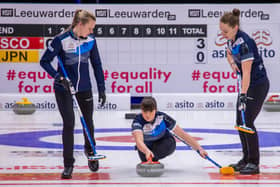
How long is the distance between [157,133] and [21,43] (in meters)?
7.65

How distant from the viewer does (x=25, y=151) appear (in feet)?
26.7

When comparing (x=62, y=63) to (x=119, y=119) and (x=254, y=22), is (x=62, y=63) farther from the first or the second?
(x=254, y=22)

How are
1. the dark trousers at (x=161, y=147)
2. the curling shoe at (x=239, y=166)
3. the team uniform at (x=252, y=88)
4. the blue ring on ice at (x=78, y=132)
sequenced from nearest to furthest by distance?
the team uniform at (x=252, y=88) < the curling shoe at (x=239, y=166) < the dark trousers at (x=161, y=147) < the blue ring on ice at (x=78, y=132)

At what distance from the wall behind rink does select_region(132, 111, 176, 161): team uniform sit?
23.1ft

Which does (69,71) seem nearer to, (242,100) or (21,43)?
(242,100)

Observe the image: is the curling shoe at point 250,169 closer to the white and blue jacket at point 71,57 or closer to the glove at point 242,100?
the glove at point 242,100

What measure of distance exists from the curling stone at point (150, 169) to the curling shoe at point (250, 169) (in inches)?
31.2

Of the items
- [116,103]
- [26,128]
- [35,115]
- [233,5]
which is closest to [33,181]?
[26,128]

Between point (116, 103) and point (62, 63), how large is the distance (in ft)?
24.4

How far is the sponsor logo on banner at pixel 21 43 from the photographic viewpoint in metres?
13.8

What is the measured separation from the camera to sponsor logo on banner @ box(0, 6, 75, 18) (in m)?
13.8

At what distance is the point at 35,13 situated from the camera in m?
13.8

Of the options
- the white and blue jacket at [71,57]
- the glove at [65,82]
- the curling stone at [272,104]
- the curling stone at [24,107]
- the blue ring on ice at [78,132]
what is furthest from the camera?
the curling stone at [272,104]

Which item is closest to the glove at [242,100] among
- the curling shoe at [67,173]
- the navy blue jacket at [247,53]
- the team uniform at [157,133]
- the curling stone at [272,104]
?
the navy blue jacket at [247,53]
